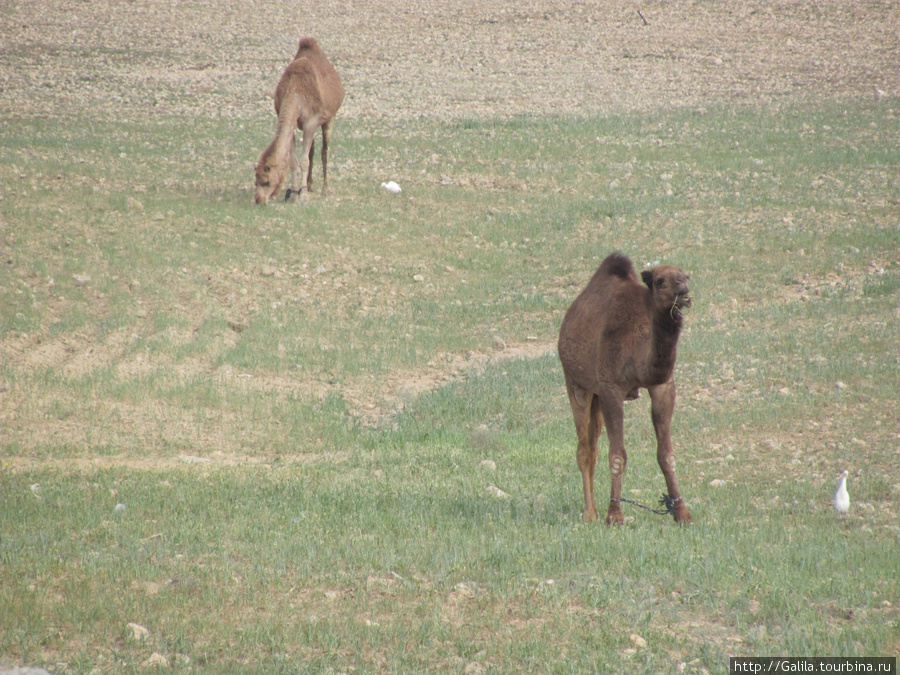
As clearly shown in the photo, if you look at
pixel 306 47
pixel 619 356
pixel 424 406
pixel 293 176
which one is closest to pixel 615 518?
pixel 619 356

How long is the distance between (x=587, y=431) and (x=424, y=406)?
3.92m

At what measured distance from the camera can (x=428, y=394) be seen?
39.7ft

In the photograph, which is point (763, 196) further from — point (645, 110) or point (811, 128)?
point (645, 110)

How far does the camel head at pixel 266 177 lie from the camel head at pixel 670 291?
12.6 meters

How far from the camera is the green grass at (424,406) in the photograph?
5.83m

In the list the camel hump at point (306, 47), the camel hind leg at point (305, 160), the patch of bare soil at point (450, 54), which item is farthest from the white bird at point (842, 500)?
the patch of bare soil at point (450, 54)

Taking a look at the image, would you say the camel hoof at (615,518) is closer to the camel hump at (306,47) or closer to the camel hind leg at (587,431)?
the camel hind leg at (587,431)

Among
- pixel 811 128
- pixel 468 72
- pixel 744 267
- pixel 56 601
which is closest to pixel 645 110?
pixel 811 128

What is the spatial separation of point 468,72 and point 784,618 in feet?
93.2

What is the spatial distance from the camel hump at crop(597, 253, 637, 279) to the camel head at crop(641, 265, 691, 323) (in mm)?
1240

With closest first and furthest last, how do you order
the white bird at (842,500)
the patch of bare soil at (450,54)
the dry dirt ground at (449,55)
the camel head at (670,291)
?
the camel head at (670,291) → the white bird at (842,500) → the dry dirt ground at (449,55) → the patch of bare soil at (450,54)

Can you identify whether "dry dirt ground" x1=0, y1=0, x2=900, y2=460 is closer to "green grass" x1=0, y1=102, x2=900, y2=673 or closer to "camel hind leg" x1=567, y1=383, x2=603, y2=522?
"green grass" x1=0, y1=102, x2=900, y2=673

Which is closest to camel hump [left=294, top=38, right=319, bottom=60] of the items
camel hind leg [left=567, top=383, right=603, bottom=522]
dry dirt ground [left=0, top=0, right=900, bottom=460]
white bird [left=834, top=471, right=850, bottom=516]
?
dry dirt ground [left=0, top=0, right=900, bottom=460]

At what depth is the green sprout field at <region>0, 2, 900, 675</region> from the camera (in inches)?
230
